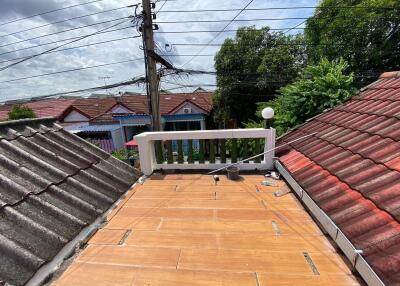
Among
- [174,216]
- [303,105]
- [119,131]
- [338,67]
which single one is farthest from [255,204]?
[119,131]

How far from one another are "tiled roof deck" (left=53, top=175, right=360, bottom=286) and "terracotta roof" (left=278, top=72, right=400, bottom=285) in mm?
384

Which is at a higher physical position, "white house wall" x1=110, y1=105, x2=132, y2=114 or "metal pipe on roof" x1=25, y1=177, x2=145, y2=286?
"metal pipe on roof" x1=25, y1=177, x2=145, y2=286

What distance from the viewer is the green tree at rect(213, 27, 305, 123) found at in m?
13.5

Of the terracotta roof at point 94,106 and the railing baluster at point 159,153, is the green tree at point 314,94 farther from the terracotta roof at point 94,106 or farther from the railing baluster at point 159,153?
the terracotta roof at point 94,106

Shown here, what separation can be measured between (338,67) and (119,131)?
19115mm

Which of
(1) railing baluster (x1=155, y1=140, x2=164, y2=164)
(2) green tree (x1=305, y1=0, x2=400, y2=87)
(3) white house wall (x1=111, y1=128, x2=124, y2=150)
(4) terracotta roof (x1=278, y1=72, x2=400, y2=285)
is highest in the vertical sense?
(2) green tree (x1=305, y1=0, x2=400, y2=87)

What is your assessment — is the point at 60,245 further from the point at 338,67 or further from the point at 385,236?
the point at 338,67

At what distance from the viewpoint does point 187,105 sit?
2066cm

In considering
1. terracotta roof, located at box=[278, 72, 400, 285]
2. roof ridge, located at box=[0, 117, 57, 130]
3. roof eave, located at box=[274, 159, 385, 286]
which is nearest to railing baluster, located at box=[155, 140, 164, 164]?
roof ridge, located at box=[0, 117, 57, 130]

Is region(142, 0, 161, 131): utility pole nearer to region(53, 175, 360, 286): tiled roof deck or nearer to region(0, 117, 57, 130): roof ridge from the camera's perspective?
region(0, 117, 57, 130): roof ridge

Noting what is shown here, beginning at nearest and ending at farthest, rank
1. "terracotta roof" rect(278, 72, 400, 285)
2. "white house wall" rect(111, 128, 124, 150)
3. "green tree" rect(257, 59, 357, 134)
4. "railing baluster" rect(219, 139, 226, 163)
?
"terracotta roof" rect(278, 72, 400, 285)
"railing baluster" rect(219, 139, 226, 163)
"green tree" rect(257, 59, 357, 134)
"white house wall" rect(111, 128, 124, 150)

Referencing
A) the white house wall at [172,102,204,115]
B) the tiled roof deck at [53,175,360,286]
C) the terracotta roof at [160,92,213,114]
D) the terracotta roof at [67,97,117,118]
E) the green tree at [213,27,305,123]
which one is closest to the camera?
the tiled roof deck at [53,175,360,286]

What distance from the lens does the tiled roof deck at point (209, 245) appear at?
6.27 feet

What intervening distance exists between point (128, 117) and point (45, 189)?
63.6ft
